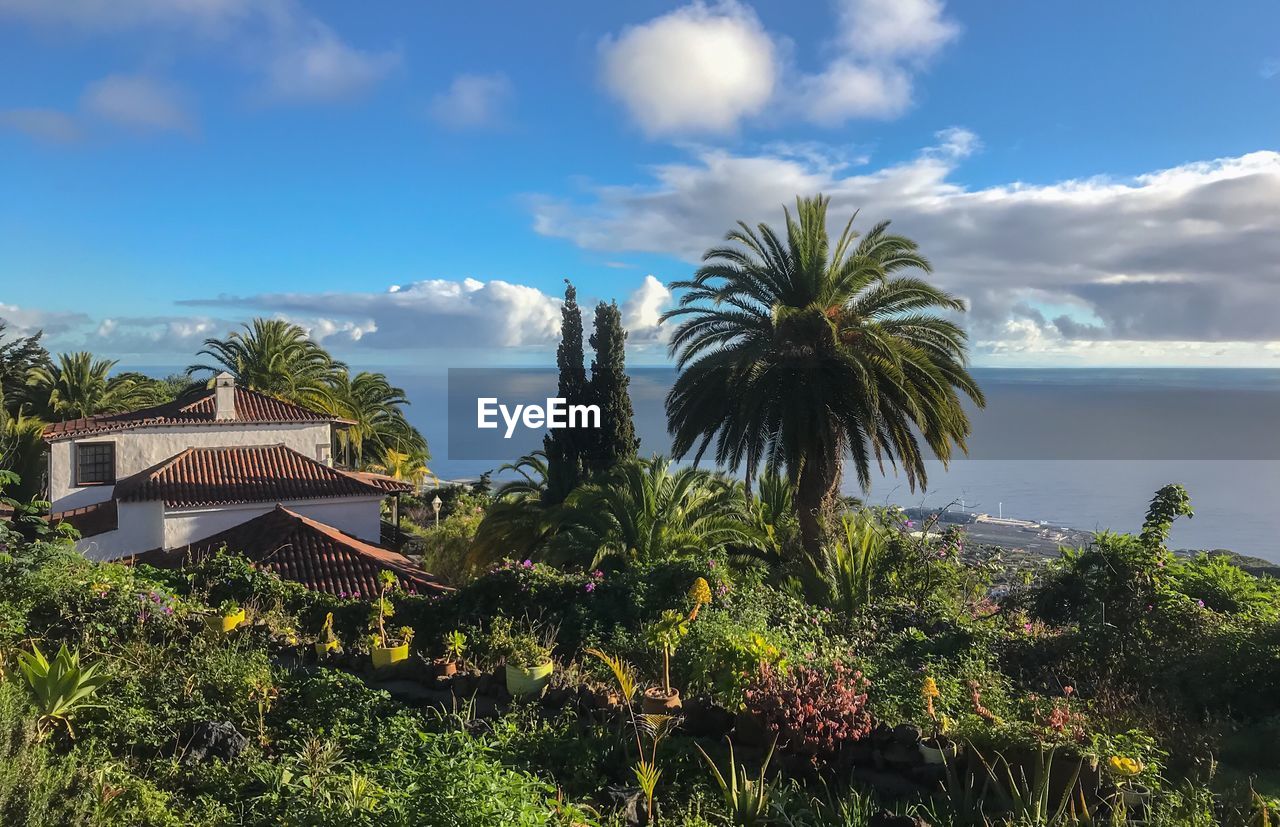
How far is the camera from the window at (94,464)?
2359 cm

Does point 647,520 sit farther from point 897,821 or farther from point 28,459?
point 28,459

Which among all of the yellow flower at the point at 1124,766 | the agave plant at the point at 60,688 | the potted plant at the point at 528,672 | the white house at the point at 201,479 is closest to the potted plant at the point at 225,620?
the agave plant at the point at 60,688

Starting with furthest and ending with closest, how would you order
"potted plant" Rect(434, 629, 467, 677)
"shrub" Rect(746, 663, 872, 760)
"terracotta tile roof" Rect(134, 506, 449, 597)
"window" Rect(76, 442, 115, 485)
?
1. "window" Rect(76, 442, 115, 485)
2. "terracotta tile roof" Rect(134, 506, 449, 597)
3. "potted plant" Rect(434, 629, 467, 677)
4. "shrub" Rect(746, 663, 872, 760)

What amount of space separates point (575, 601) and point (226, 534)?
1319 centimetres

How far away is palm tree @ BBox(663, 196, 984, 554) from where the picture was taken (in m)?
15.4

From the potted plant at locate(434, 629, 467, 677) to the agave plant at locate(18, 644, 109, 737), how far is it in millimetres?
2549

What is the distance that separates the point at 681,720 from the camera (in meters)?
5.67

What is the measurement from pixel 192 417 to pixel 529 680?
21.4 meters

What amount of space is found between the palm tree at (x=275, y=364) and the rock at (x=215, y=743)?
3249 centimetres

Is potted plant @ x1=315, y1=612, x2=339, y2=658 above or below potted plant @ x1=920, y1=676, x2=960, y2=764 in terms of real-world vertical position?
below

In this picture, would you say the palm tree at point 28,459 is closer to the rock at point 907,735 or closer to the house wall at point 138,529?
the house wall at point 138,529

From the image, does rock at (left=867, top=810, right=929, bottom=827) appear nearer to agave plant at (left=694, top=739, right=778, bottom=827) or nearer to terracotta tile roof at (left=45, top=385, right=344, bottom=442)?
agave plant at (left=694, top=739, right=778, bottom=827)

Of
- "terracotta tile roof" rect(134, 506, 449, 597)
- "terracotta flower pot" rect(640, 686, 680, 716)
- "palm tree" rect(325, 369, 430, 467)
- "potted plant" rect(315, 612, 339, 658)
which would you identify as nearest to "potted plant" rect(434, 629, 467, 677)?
"potted plant" rect(315, 612, 339, 658)

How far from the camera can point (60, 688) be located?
18.8ft
